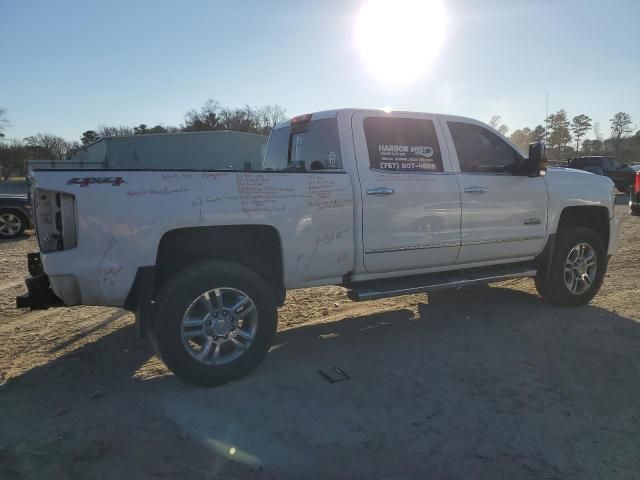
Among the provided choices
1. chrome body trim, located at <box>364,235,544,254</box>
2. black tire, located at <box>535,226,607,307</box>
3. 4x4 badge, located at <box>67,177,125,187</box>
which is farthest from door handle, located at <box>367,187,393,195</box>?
black tire, located at <box>535,226,607,307</box>

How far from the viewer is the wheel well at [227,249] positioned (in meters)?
3.80

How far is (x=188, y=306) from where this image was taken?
3.64 meters

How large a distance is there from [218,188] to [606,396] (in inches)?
126

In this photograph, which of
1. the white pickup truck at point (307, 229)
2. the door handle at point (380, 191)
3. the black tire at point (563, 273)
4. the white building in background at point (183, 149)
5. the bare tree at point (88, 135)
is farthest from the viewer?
the bare tree at point (88, 135)

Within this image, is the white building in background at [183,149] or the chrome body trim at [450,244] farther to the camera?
the white building in background at [183,149]

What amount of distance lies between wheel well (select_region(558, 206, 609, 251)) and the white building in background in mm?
35152

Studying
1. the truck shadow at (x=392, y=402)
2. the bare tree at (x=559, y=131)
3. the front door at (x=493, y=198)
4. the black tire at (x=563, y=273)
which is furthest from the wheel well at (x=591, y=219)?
the bare tree at (x=559, y=131)

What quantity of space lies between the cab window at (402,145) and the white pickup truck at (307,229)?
1cm

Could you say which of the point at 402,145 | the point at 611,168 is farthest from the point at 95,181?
the point at 611,168

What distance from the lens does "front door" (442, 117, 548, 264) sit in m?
4.99

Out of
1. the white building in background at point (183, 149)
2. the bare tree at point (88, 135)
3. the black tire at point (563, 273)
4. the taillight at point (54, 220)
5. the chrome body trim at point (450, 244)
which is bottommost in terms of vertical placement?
the black tire at point (563, 273)

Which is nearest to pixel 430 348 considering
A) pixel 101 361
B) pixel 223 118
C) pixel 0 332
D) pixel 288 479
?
pixel 288 479

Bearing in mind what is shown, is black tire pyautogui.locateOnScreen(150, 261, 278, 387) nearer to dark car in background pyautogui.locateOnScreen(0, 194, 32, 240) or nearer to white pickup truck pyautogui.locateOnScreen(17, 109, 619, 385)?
white pickup truck pyautogui.locateOnScreen(17, 109, 619, 385)

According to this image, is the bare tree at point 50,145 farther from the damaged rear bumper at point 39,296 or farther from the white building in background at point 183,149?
the damaged rear bumper at point 39,296
